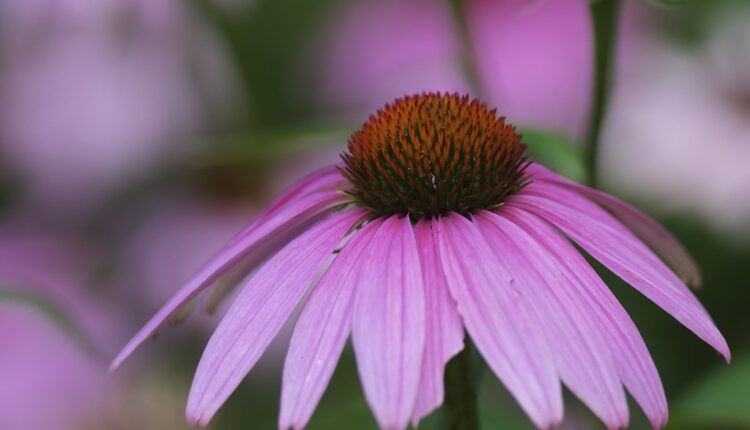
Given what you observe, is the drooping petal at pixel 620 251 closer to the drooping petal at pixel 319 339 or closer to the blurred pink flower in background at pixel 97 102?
the drooping petal at pixel 319 339

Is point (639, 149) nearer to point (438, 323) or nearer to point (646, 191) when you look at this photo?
point (646, 191)

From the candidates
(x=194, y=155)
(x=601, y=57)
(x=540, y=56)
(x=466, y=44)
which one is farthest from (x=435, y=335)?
(x=540, y=56)

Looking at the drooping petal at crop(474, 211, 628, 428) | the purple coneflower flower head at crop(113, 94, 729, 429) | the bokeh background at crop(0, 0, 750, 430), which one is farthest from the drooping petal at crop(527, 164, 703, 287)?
the bokeh background at crop(0, 0, 750, 430)

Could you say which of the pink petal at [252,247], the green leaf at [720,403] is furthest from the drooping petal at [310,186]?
the green leaf at [720,403]

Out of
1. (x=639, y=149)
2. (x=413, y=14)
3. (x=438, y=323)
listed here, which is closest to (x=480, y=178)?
(x=438, y=323)

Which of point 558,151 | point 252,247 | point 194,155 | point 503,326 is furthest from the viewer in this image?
point 194,155

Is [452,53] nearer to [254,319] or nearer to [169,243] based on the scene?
[169,243]

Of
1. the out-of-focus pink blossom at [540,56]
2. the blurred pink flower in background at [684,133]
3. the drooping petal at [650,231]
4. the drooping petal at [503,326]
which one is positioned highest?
the drooping petal at [503,326]

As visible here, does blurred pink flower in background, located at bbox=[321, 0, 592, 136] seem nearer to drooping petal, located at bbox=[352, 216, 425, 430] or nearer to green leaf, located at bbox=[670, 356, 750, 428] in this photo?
green leaf, located at bbox=[670, 356, 750, 428]
